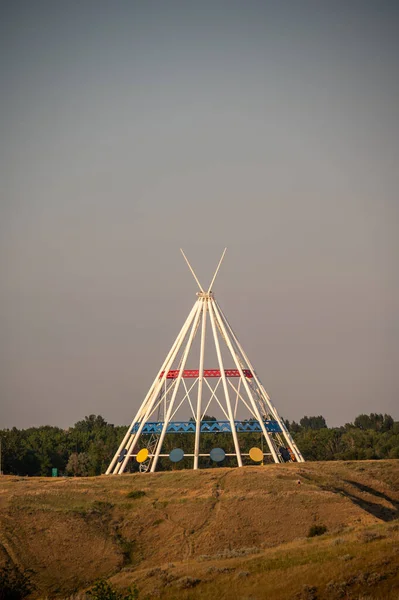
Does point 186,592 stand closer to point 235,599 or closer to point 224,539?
point 235,599

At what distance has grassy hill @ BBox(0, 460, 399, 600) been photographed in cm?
4594

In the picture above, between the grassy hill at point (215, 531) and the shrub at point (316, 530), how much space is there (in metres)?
0.59

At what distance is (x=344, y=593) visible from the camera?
43.1 metres

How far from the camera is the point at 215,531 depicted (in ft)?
194

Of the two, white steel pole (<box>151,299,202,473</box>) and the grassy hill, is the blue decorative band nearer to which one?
white steel pole (<box>151,299,202,473</box>)

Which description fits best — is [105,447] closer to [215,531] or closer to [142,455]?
[142,455]

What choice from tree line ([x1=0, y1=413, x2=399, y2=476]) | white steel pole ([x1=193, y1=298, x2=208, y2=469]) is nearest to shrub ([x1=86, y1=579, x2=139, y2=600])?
white steel pole ([x1=193, y1=298, x2=208, y2=469])

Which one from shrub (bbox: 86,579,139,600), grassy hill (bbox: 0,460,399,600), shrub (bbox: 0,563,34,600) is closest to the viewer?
shrub (bbox: 86,579,139,600)

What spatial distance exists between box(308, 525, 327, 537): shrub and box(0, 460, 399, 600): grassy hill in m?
0.59

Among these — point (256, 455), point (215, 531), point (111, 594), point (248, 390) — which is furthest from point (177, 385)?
point (111, 594)

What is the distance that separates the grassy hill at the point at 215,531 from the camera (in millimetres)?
45938

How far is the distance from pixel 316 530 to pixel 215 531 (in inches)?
256

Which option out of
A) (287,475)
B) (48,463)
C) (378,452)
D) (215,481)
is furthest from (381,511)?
(48,463)

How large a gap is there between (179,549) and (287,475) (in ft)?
A: 43.7
